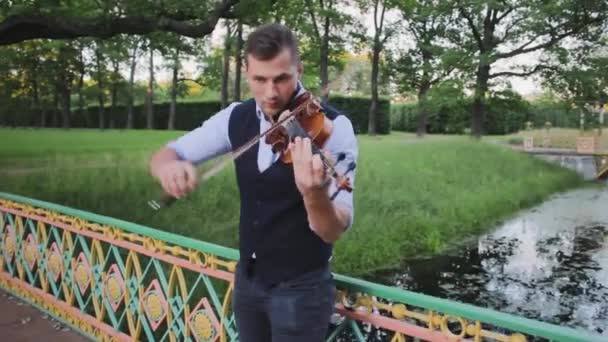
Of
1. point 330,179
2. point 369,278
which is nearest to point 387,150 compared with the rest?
point 369,278

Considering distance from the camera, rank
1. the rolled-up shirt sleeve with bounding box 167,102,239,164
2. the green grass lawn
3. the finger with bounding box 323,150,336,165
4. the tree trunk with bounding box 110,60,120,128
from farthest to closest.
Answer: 1. the tree trunk with bounding box 110,60,120,128
2. the green grass lawn
3. the rolled-up shirt sleeve with bounding box 167,102,239,164
4. the finger with bounding box 323,150,336,165

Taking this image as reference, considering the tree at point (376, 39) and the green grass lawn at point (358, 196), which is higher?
the tree at point (376, 39)

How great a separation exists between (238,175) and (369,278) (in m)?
6.93

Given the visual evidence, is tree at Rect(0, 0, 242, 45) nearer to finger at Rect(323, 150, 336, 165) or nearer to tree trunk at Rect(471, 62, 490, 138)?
finger at Rect(323, 150, 336, 165)

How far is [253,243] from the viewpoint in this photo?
1624mm

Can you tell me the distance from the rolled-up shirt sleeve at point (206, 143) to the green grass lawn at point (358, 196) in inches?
196

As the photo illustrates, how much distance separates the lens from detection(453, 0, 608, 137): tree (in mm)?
22484

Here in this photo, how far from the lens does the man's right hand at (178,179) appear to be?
1.41 m

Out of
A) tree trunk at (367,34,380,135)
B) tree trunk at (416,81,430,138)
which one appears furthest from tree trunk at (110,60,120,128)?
tree trunk at (416,81,430,138)

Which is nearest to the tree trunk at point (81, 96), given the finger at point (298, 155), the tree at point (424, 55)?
the tree at point (424, 55)

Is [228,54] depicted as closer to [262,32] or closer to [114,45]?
[114,45]

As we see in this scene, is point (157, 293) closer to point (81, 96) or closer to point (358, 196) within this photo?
point (358, 196)

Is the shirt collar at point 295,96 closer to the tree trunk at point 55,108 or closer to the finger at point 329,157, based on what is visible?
the finger at point 329,157

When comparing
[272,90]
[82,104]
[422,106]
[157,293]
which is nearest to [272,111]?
[272,90]
